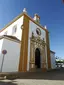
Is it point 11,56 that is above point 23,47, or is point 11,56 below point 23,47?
below

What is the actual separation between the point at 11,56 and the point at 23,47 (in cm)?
260

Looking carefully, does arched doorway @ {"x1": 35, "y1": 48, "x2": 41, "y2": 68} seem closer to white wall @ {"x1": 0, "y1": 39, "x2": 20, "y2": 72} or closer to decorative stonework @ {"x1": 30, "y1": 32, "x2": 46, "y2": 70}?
decorative stonework @ {"x1": 30, "y1": 32, "x2": 46, "y2": 70}

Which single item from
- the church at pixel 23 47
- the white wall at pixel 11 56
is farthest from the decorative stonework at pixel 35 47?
the white wall at pixel 11 56

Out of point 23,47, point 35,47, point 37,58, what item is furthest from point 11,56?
point 37,58

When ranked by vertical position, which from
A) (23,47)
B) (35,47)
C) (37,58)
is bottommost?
(37,58)

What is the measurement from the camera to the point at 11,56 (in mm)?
11594

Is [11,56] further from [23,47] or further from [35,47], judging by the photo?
[35,47]

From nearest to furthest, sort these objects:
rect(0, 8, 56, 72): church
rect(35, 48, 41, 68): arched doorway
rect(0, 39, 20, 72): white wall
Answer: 1. rect(0, 39, 20, 72): white wall
2. rect(0, 8, 56, 72): church
3. rect(35, 48, 41, 68): arched doorway

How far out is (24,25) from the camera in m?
14.5

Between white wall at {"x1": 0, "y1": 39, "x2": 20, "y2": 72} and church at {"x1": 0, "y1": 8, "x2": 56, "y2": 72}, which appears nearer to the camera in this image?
white wall at {"x1": 0, "y1": 39, "x2": 20, "y2": 72}

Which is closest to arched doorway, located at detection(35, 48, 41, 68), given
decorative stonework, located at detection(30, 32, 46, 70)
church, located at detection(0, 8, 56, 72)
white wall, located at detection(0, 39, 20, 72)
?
church, located at detection(0, 8, 56, 72)

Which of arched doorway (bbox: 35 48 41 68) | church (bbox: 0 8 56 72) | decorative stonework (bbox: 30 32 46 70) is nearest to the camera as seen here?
church (bbox: 0 8 56 72)

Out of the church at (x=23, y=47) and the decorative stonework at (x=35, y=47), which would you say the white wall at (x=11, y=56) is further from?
the decorative stonework at (x=35, y=47)

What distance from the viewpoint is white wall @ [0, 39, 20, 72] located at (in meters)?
10.9
